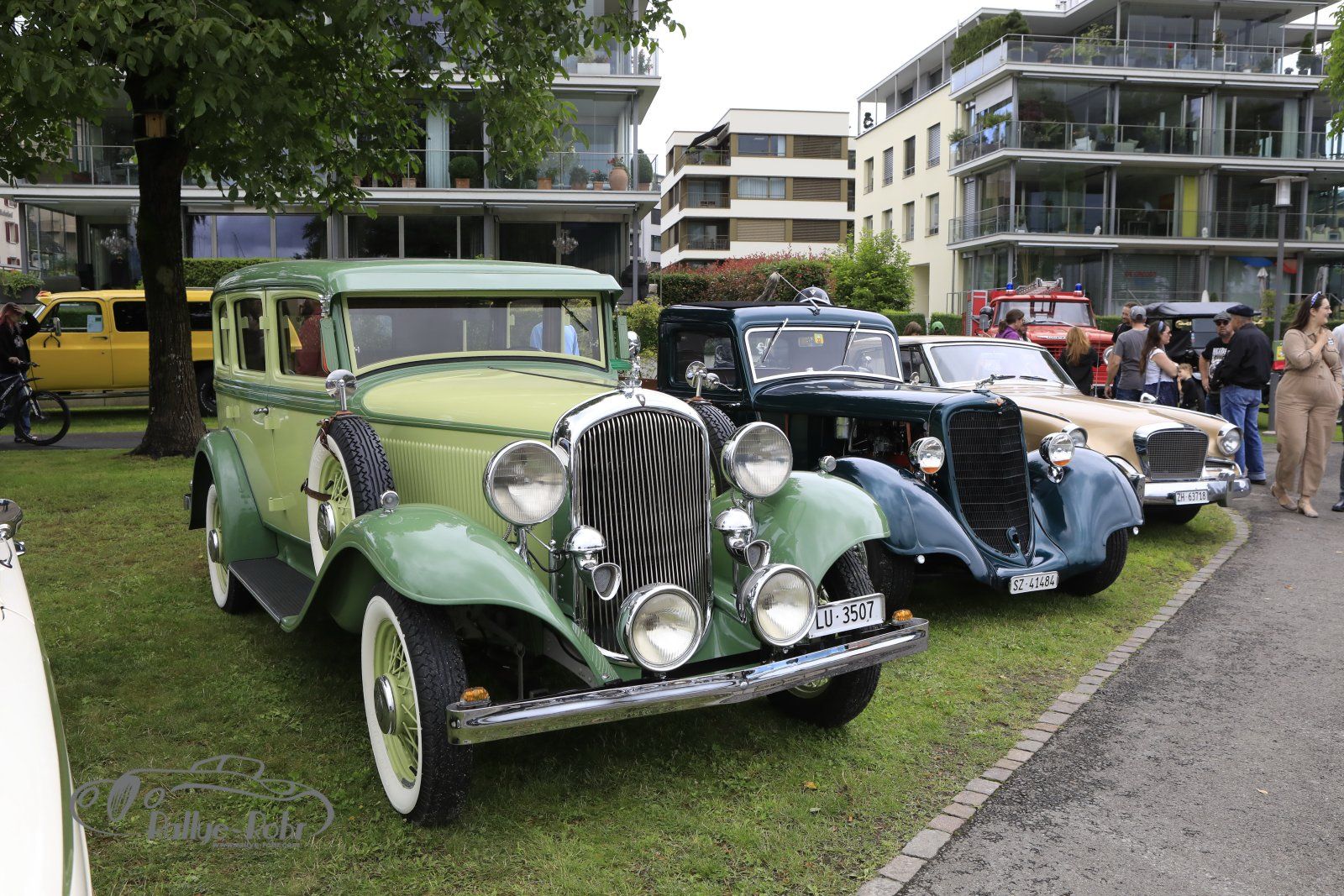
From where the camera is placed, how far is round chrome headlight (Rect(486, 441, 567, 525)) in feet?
11.3

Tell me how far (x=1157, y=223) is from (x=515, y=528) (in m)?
37.4

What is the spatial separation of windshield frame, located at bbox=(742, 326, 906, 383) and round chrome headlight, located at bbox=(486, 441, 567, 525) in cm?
416

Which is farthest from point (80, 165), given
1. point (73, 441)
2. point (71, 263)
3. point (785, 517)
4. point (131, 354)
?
point (785, 517)

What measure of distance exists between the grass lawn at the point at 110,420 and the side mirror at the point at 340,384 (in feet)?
35.5

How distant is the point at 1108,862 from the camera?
332cm

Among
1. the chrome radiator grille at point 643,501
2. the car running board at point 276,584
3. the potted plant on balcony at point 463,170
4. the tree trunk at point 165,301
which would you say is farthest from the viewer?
the potted plant on balcony at point 463,170

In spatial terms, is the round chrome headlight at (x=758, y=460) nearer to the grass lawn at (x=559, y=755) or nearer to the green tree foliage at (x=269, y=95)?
the grass lawn at (x=559, y=755)

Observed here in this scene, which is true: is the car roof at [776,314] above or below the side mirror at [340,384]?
above

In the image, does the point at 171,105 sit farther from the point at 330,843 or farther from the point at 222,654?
the point at 330,843

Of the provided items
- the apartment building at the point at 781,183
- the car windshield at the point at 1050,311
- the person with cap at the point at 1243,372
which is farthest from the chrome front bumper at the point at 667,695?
the apartment building at the point at 781,183

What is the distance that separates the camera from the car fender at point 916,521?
5.59 metres

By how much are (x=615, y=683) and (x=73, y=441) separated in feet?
40.7

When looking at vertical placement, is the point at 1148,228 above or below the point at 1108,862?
above

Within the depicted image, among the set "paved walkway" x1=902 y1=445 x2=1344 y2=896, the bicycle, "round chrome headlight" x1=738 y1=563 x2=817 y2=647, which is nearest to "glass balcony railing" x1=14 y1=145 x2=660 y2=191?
the bicycle
